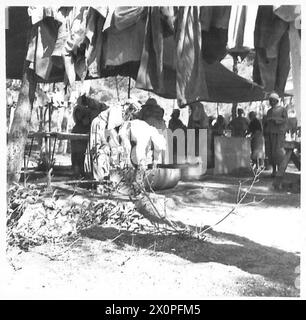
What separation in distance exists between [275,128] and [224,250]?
593 centimetres

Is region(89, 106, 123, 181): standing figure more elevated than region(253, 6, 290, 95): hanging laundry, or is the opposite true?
region(253, 6, 290, 95): hanging laundry

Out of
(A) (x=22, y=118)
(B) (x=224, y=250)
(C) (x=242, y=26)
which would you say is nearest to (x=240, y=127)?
(A) (x=22, y=118)

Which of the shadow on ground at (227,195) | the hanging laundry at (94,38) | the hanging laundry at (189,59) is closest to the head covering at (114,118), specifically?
the shadow on ground at (227,195)

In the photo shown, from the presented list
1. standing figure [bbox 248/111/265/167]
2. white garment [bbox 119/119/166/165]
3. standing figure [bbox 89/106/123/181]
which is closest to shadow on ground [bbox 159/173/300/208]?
white garment [bbox 119/119/166/165]

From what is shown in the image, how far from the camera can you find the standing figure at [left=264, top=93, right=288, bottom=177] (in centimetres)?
945

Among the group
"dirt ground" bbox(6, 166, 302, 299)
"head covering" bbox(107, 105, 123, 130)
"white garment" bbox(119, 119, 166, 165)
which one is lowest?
"dirt ground" bbox(6, 166, 302, 299)

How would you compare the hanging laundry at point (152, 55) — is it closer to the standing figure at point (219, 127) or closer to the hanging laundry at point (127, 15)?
the hanging laundry at point (127, 15)

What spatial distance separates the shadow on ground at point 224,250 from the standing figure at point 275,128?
5.02 m

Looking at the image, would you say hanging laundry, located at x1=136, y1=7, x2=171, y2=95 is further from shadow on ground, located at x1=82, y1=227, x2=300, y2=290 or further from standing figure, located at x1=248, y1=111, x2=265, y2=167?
standing figure, located at x1=248, y1=111, x2=265, y2=167

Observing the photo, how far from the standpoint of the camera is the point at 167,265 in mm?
4008
